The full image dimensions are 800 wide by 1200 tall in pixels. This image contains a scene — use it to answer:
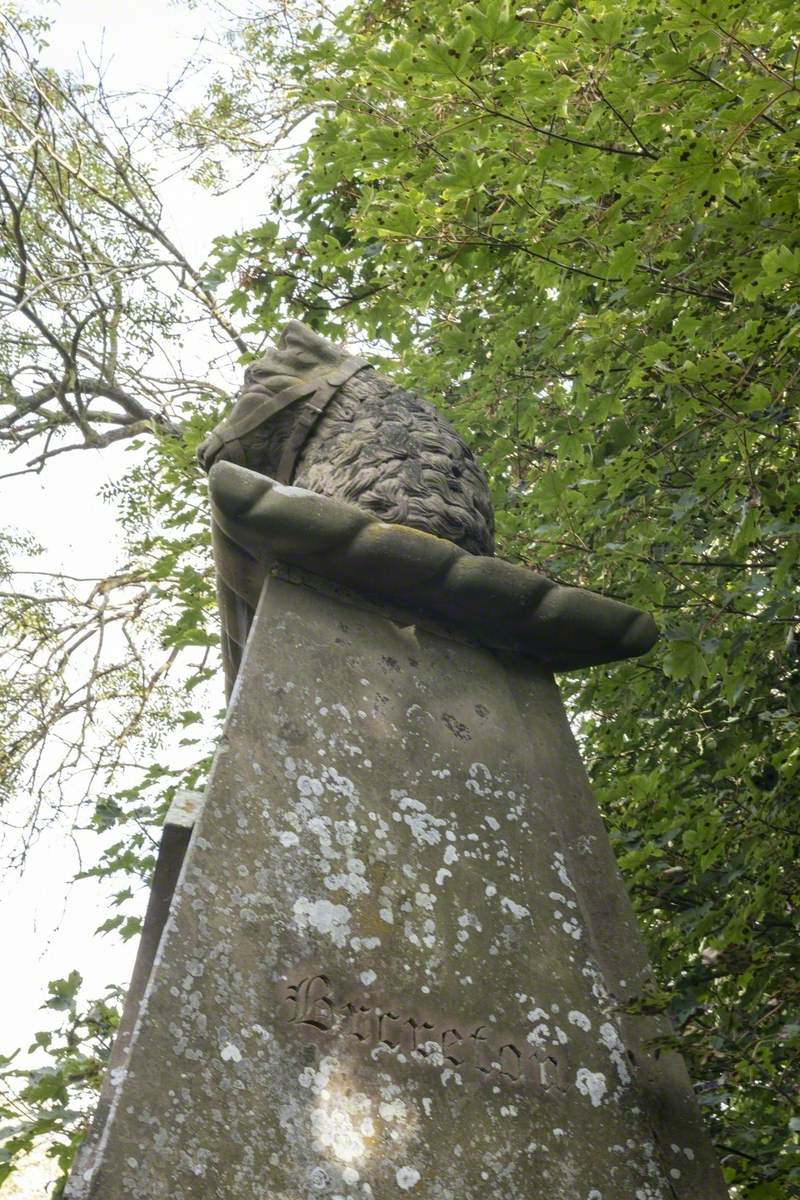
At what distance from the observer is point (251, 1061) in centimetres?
198

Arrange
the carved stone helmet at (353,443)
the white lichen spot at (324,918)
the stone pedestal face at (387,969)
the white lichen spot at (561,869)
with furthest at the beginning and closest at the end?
the carved stone helmet at (353,443)
the white lichen spot at (561,869)
the white lichen spot at (324,918)
the stone pedestal face at (387,969)

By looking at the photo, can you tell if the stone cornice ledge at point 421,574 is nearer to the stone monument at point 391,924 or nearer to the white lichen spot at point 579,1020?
the stone monument at point 391,924

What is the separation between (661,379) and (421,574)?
118 centimetres

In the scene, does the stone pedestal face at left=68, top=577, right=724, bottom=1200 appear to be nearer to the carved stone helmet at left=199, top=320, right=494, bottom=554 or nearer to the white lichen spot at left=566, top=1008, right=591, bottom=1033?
the white lichen spot at left=566, top=1008, right=591, bottom=1033

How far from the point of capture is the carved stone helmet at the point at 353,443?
309 centimetres

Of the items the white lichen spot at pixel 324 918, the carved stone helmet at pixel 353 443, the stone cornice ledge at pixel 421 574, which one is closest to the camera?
the white lichen spot at pixel 324 918

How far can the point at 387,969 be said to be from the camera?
7.36 feet

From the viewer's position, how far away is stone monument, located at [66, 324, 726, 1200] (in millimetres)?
1948

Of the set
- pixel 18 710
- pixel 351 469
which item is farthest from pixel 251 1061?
pixel 18 710

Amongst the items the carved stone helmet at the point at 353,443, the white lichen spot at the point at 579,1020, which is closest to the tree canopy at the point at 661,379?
the white lichen spot at the point at 579,1020

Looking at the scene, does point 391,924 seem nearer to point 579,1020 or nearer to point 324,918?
point 324,918

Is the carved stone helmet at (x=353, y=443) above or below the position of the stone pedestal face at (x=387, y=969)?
above

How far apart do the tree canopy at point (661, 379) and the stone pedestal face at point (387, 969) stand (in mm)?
257

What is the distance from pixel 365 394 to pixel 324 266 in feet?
12.0
